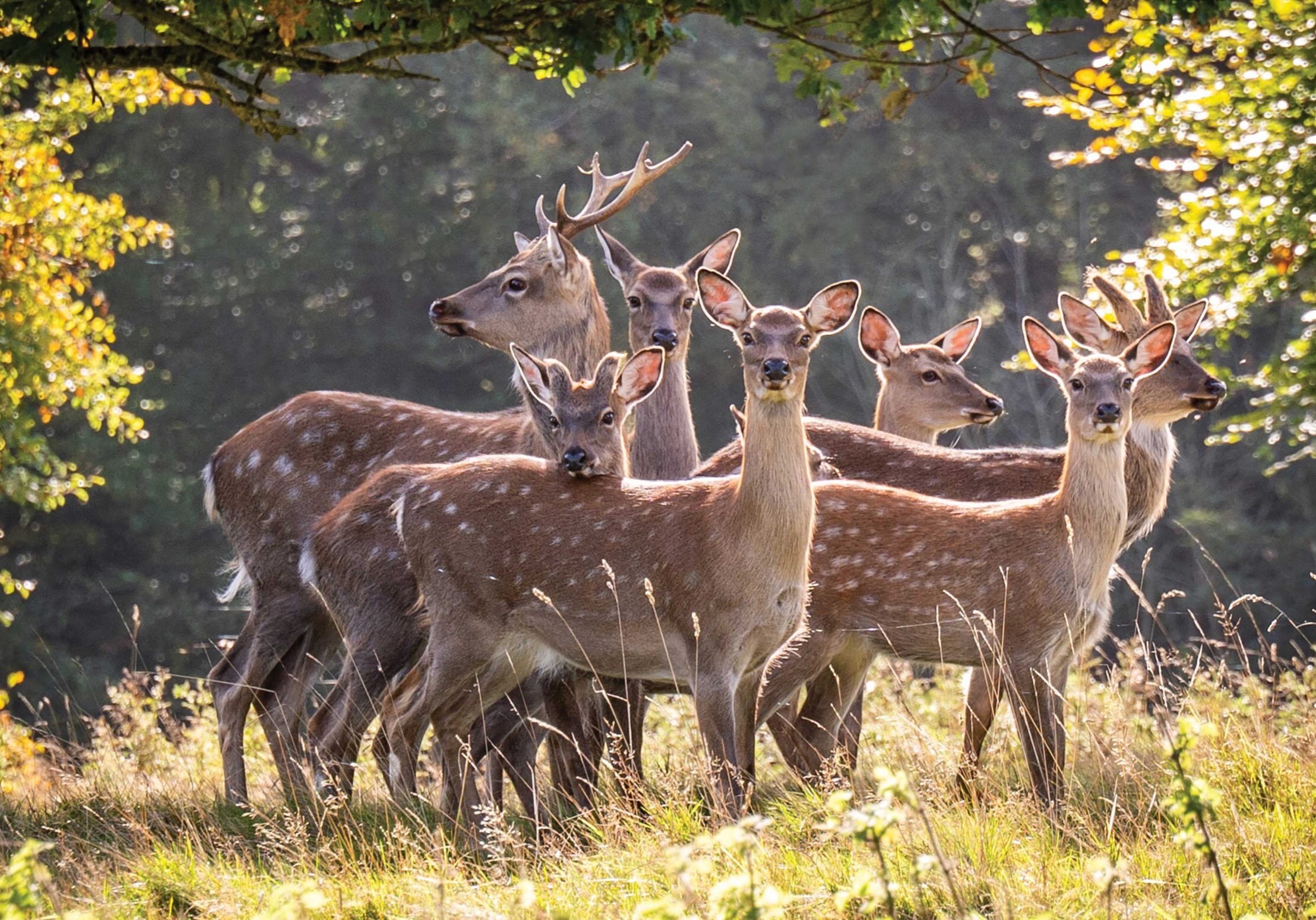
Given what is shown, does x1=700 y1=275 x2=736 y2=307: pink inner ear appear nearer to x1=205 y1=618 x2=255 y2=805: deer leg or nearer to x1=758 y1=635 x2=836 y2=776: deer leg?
x1=758 y1=635 x2=836 y2=776: deer leg

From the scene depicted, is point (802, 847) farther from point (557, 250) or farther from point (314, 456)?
point (557, 250)

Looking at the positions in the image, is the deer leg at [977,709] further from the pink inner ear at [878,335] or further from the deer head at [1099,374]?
the pink inner ear at [878,335]

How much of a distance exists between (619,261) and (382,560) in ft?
8.19

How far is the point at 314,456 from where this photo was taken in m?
7.49

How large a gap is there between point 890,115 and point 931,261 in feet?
58.7

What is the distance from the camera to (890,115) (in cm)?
721

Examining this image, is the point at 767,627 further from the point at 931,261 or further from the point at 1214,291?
the point at 931,261

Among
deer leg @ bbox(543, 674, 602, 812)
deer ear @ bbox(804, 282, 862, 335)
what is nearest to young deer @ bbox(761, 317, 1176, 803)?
deer leg @ bbox(543, 674, 602, 812)

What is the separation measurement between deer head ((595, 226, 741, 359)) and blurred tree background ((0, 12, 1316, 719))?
13.0m

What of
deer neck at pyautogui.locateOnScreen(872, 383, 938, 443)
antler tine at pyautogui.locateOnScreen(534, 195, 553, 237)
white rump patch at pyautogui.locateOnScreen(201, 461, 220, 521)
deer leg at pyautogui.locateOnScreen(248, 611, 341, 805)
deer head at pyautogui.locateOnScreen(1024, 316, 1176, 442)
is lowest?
deer leg at pyautogui.locateOnScreen(248, 611, 341, 805)

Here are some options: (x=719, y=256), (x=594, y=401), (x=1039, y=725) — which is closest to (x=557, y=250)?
(x=719, y=256)

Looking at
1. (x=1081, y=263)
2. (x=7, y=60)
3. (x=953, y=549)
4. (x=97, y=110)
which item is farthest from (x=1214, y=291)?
(x=1081, y=263)

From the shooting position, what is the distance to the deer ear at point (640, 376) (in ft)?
21.3

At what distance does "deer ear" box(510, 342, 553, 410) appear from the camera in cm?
654
